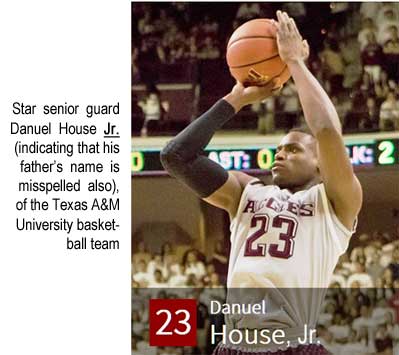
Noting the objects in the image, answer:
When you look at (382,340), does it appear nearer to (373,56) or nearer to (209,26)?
(373,56)

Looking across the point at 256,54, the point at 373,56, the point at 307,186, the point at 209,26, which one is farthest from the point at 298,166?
the point at 209,26

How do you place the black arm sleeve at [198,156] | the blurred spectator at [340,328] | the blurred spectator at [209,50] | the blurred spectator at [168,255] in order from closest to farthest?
the black arm sleeve at [198,156]
the blurred spectator at [340,328]
the blurred spectator at [168,255]
the blurred spectator at [209,50]

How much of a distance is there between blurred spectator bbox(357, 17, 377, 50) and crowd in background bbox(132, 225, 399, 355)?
473 millimetres

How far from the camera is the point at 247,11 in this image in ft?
7.73

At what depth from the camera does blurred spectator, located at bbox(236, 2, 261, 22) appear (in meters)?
2.33

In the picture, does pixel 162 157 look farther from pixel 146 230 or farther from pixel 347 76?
pixel 347 76

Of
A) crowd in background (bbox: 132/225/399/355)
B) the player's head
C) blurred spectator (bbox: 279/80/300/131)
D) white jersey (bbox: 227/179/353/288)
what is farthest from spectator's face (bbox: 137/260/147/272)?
blurred spectator (bbox: 279/80/300/131)

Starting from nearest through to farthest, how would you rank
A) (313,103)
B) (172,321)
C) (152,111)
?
(313,103)
(172,321)
(152,111)

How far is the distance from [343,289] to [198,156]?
48cm

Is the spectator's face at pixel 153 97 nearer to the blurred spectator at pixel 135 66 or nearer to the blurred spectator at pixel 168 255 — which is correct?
the blurred spectator at pixel 135 66

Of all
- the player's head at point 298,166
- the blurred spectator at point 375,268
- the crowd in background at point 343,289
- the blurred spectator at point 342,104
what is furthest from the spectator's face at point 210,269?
the blurred spectator at point 342,104

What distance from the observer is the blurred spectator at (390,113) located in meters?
2.31

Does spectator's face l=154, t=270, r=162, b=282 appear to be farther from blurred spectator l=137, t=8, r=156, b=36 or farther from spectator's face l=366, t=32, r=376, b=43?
spectator's face l=366, t=32, r=376, b=43

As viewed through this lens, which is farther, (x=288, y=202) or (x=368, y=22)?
(x=368, y=22)
